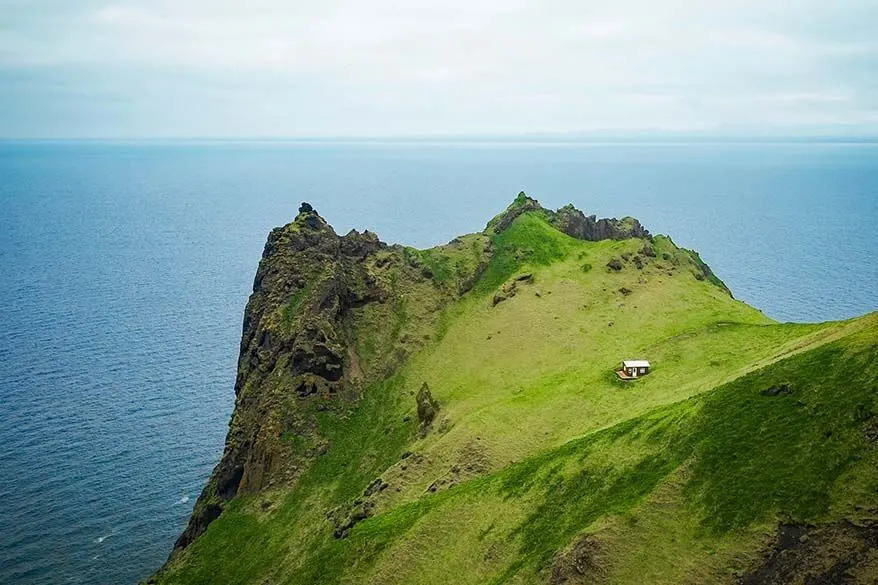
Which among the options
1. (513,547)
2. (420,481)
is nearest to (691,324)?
(420,481)

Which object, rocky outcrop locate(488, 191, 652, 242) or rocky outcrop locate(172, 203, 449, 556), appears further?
rocky outcrop locate(488, 191, 652, 242)

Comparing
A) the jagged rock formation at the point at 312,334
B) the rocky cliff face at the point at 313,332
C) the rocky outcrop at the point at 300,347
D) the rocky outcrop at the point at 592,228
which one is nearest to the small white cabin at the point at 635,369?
the jagged rock formation at the point at 312,334

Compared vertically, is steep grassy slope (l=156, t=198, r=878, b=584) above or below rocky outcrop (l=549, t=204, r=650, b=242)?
below

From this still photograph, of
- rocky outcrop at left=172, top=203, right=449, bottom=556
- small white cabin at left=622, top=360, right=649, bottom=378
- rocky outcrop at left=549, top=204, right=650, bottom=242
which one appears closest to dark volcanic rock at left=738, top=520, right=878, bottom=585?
small white cabin at left=622, top=360, right=649, bottom=378

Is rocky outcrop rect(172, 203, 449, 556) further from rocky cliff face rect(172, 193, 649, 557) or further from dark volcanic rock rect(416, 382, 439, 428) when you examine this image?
dark volcanic rock rect(416, 382, 439, 428)

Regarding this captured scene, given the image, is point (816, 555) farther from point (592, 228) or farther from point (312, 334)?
point (592, 228)

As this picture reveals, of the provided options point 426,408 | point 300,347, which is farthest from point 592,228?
point 300,347

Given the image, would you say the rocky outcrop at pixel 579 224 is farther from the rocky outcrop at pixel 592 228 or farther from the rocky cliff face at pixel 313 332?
the rocky cliff face at pixel 313 332
